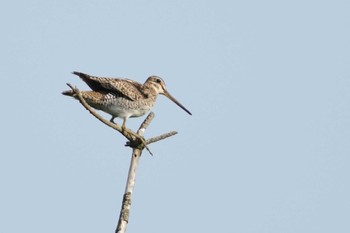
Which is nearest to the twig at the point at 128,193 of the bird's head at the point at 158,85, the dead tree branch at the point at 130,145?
the dead tree branch at the point at 130,145

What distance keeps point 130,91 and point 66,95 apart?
2692 mm

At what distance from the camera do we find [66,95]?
12.9 meters

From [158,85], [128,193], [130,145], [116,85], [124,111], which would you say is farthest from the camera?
[158,85]

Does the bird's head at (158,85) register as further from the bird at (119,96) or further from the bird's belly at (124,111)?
the bird's belly at (124,111)

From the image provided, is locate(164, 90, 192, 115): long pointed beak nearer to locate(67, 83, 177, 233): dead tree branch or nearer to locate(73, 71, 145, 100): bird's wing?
locate(73, 71, 145, 100): bird's wing

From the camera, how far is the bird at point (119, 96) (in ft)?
47.1

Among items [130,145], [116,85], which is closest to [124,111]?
[116,85]

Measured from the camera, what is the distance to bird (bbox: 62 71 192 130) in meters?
14.3

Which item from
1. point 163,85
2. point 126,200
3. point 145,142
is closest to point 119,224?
Answer: point 126,200

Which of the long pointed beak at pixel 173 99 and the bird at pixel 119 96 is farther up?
the long pointed beak at pixel 173 99

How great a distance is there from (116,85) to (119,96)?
0.24m

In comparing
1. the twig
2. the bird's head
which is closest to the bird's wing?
the bird's head

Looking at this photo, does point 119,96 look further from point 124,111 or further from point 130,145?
point 130,145

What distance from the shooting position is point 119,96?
1494 cm
